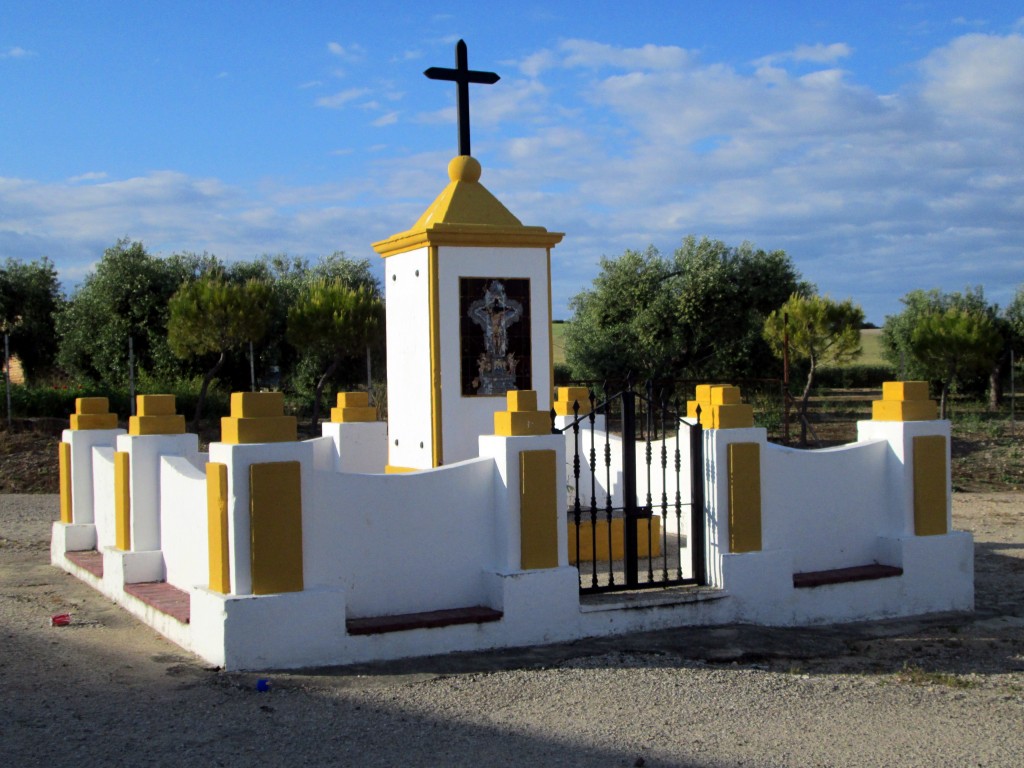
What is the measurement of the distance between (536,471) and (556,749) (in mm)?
2523

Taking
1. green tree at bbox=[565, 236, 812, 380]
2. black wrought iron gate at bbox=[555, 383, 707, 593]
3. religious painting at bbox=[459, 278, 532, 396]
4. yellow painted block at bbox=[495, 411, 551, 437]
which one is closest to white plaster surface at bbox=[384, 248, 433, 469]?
religious painting at bbox=[459, 278, 532, 396]

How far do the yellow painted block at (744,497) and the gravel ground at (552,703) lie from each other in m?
0.74

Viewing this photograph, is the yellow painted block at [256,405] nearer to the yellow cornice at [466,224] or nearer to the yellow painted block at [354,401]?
the yellow cornice at [466,224]

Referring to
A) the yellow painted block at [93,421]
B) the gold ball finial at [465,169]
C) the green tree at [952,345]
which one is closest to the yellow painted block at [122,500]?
the yellow painted block at [93,421]

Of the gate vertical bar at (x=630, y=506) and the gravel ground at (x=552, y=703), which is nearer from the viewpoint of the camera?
the gravel ground at (x=552, y=703)

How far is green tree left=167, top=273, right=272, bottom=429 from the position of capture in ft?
74.3

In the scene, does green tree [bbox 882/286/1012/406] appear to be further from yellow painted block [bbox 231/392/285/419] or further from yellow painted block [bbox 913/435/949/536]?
yellow painted block [bbox 231/392/285/419]

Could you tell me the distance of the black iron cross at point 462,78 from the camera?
1064 cm

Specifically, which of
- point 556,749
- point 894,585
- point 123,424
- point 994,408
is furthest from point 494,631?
point 994,408

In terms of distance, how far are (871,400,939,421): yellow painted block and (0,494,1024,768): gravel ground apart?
1.86 m

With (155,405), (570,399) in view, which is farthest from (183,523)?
(570,399)

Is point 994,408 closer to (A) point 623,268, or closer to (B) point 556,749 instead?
(A) point 623,268

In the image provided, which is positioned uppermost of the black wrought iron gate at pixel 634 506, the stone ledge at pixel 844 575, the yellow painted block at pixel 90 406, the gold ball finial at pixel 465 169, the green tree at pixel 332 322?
the gold ball finial at pixel 465 169

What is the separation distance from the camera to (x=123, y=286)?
2914 cm
